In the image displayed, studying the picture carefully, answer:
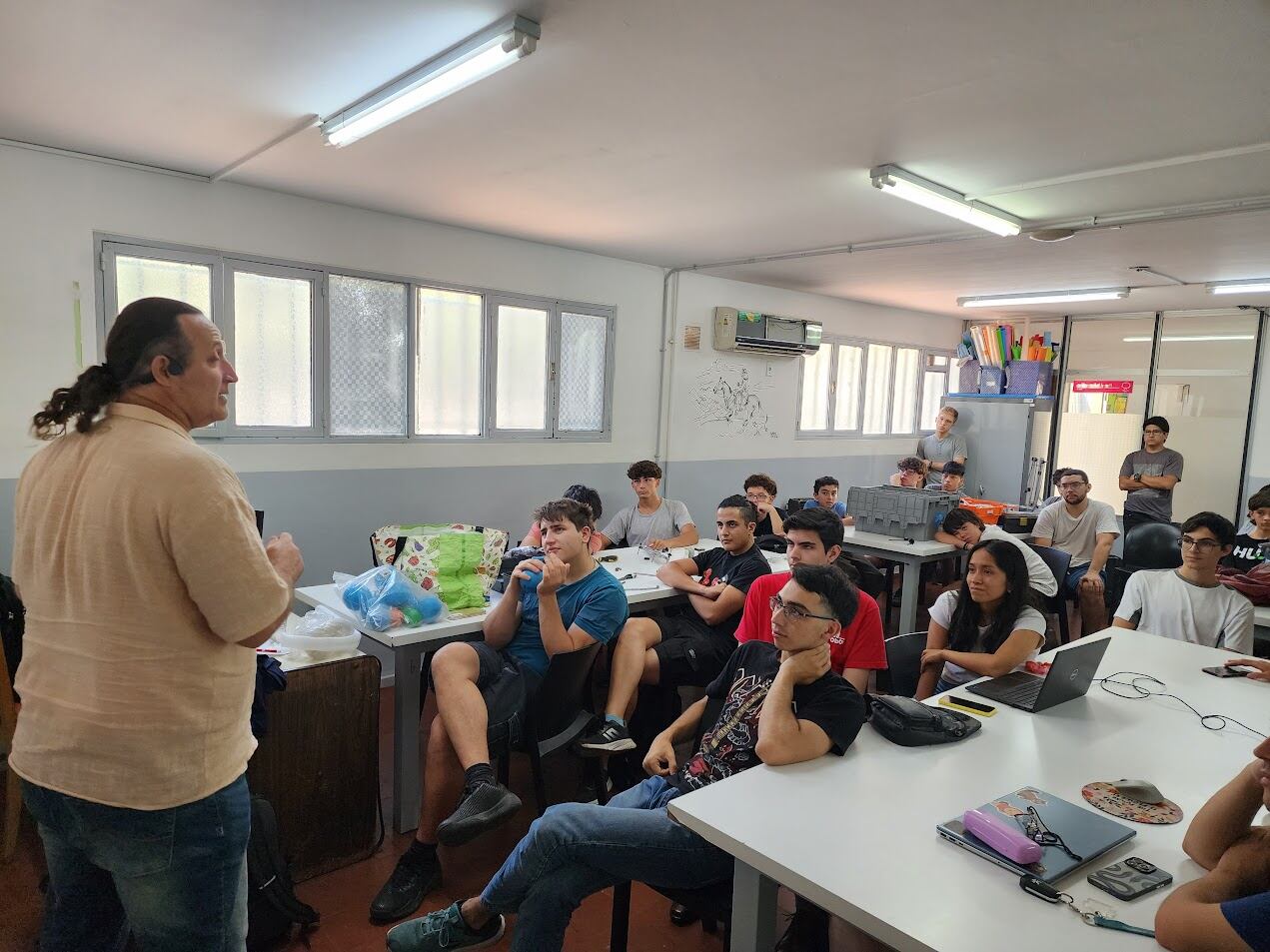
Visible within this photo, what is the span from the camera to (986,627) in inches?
108

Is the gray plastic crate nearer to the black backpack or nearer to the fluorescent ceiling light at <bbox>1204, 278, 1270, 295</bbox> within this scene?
the fluorescent ceiling light at <bbox>1204, 278, 1270, 295</bbox>

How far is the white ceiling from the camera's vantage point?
210cm

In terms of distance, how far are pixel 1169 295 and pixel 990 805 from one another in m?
6.85

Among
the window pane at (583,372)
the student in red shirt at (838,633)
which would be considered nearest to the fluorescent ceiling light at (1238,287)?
the window pane at (583,372)

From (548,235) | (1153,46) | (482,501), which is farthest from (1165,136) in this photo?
(482,501)

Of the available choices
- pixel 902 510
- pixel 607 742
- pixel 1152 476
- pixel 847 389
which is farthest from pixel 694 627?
pixel 847 389

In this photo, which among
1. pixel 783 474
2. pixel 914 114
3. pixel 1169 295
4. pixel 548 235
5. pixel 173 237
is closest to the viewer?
pixel 914 114

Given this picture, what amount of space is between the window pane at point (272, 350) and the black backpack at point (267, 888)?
246 centimetres

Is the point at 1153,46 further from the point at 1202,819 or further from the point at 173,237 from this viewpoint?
the point at 173,237

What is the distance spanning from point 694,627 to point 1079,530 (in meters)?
3.17

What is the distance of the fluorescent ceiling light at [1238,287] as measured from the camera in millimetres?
5871

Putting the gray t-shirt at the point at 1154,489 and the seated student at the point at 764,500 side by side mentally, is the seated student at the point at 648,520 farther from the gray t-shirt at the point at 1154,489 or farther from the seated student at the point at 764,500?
the gray t-shirt at the point at 1154,489

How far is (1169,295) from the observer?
6664mm

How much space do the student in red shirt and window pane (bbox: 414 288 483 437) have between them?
2.61 m
